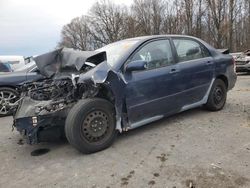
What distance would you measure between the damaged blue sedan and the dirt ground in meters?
0.28

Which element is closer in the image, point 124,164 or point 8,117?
point 124,164

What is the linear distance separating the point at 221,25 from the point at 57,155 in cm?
3292

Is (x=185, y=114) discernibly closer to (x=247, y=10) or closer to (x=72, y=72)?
(x=72, y=72)

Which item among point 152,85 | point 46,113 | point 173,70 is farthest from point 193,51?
point 46,113

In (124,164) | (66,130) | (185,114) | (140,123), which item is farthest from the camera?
(185,114)

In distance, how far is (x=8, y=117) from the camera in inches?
290

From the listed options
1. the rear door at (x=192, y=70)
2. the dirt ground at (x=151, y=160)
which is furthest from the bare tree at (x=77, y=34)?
the dirt ground at (x=151, y=160)

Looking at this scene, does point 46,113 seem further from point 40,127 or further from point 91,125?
point 91,125

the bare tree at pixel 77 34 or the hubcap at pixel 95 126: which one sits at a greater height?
the bare tree at pixel 77 34

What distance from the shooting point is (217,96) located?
6.24 meters

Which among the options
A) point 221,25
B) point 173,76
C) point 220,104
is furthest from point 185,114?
point 221,25

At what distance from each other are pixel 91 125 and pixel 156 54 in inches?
67.3

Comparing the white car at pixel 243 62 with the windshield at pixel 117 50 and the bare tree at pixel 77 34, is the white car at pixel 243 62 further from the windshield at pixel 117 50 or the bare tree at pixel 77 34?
the bare tree at pixel 77 34

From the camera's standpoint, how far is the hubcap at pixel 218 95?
6197 millimetres
